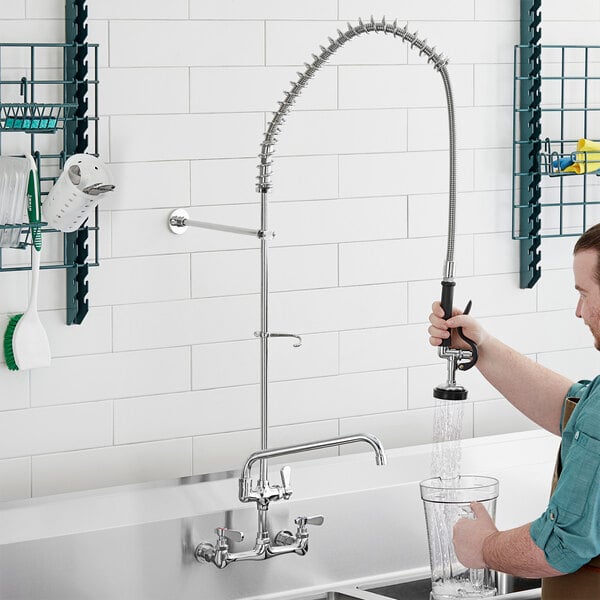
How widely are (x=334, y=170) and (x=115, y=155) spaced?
497 millimetres

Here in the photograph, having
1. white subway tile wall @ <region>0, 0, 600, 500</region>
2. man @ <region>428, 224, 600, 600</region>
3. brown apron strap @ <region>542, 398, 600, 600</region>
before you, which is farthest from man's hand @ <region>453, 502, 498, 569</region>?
white subway tile wall @ <region>0, 0, 600, 500</region>

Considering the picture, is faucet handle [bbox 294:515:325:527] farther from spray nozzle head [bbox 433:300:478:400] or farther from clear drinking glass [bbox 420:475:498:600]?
spray nozzle head [bbox 433:300:478:400]

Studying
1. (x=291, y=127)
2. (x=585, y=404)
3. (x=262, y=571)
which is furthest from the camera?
(x=291, y=127)

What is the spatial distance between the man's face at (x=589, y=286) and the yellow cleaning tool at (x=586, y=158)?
1100mm

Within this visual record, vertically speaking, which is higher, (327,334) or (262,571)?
(327,334)

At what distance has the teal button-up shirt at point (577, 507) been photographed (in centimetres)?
143

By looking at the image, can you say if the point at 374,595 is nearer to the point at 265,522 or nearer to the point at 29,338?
the point at 265,522

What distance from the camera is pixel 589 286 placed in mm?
1536

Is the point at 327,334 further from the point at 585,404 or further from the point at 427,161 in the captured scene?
the point at 585,404

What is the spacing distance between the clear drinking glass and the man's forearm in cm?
14

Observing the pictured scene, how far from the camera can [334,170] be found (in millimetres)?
2457

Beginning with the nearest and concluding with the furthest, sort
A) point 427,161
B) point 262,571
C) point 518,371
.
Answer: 1. point 518,371
2. point 262,571
3. point 427,161

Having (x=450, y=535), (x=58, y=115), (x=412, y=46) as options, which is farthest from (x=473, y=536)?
(x=58, y=115)

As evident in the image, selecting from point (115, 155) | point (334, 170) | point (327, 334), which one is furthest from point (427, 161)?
point (115, 155)
